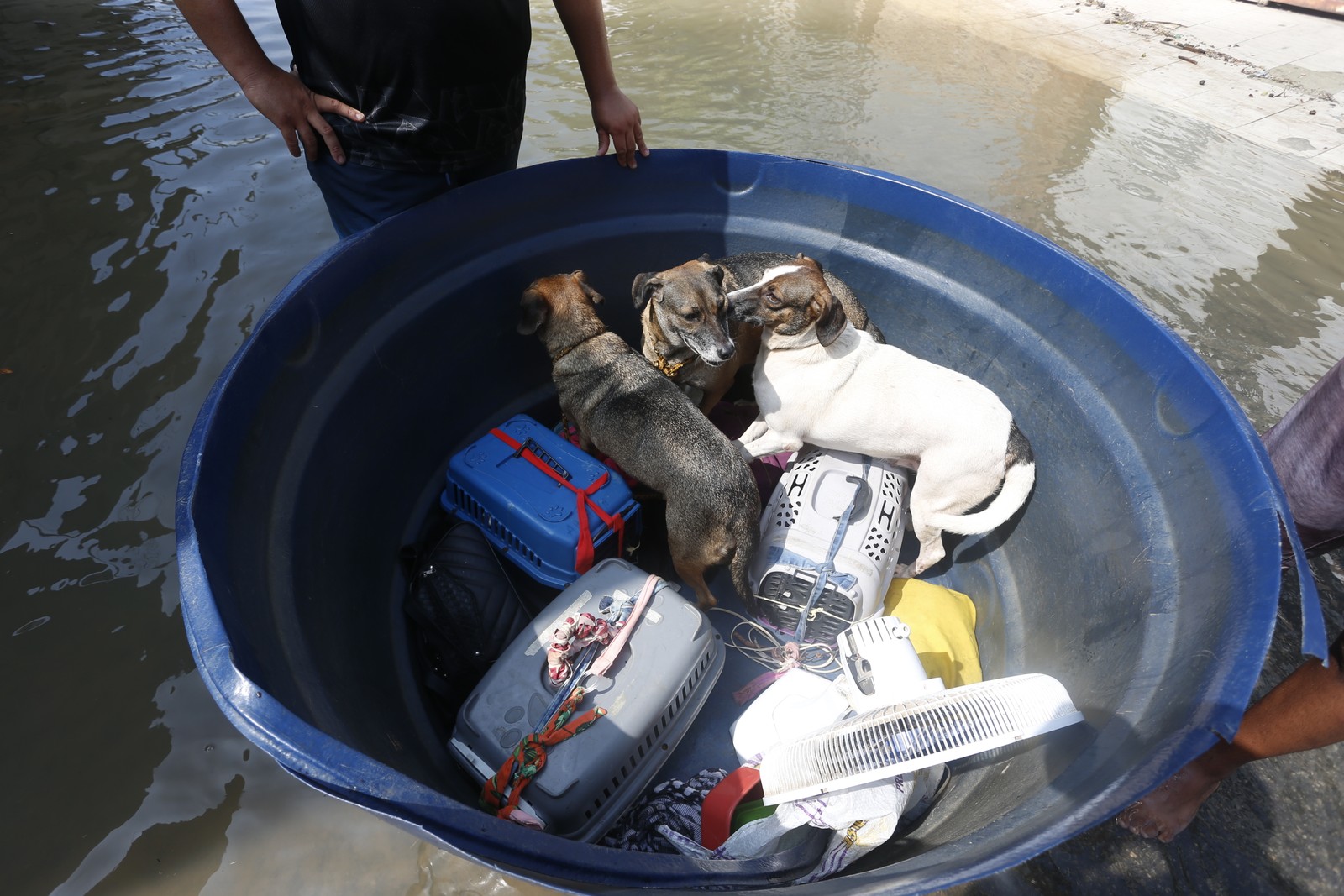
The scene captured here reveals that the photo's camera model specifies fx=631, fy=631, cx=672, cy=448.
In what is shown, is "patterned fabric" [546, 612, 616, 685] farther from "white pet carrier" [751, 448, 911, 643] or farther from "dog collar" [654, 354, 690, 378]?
"dog collar" [654, 354, 690, 378]

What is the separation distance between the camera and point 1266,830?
2430 mm

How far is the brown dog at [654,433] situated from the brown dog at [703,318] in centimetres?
25

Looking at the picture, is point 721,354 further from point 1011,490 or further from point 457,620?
point 457,620

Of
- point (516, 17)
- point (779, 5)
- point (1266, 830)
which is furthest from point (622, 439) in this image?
point (779, 5)

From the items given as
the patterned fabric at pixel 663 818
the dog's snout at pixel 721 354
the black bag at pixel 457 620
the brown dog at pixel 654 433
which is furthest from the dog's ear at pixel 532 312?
the patterned fabric at pixel 663 818

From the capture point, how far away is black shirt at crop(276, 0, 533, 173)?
2289 mm

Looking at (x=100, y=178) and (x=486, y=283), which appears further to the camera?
(x=100, y=178)

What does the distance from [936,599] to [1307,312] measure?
15.8 ft

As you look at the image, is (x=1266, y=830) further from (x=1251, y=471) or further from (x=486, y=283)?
(x=486, y=283)

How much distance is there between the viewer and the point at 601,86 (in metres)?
3.09

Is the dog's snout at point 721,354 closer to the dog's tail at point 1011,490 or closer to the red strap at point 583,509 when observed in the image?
the red strap at point 583,509

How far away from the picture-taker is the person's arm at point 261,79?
2.26 meters

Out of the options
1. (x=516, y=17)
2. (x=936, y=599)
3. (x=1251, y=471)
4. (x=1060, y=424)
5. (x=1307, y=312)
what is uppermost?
(x=516, y=17)

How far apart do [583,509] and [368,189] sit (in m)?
1.68
